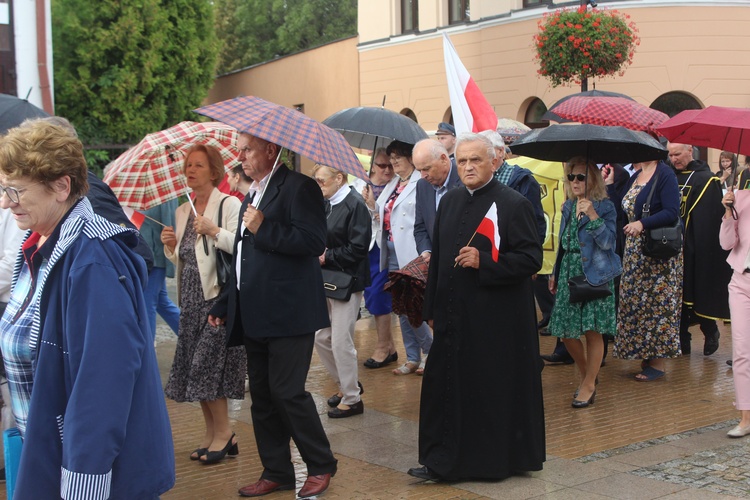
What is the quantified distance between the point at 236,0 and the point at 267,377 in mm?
42377

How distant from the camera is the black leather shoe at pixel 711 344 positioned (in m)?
9.34

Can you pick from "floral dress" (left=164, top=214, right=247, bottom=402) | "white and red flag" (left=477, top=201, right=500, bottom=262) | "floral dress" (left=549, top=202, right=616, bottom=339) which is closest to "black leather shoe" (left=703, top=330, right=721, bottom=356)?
"floral dress" (left=549, top=202, right=616, bottom=339)

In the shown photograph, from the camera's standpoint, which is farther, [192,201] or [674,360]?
[674,360]

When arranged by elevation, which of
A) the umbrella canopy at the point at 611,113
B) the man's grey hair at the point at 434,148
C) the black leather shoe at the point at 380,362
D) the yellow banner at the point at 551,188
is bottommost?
the black leather shoe at the point at 380,362

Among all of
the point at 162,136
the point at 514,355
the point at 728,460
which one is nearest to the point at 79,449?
the point at 514,355

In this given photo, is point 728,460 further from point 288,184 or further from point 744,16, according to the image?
point 744,16

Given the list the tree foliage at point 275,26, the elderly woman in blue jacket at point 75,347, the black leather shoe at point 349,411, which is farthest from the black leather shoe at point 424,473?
the tree foliage at point 275,26

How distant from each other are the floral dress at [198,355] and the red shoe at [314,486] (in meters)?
0.93

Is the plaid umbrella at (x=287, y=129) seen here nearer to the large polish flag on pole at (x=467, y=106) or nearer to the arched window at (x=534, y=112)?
the large polish flag on pole at (x=467, y=106)

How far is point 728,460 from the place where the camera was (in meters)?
5.92

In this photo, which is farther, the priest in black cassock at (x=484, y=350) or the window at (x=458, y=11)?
the window at (x=458, y=11)

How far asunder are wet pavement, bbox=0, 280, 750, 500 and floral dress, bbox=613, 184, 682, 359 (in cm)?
30

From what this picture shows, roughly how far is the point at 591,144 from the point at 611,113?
2.22 m

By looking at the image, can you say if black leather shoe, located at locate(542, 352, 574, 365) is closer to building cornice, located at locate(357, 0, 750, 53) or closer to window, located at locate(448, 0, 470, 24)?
building cornice, located at locate(357, 0, 750, 53)
